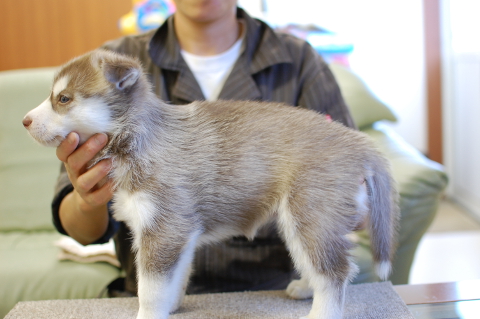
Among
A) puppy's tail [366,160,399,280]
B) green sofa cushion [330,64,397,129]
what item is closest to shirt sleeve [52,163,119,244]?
puppy's tail [366,160,399,280]

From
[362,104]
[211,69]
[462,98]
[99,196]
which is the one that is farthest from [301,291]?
[462,98]

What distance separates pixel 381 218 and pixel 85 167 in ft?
2.00

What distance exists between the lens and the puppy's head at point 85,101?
80cm

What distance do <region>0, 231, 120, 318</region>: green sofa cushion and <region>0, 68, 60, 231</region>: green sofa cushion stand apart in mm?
302

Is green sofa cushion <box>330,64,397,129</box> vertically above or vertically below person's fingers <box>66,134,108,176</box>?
below

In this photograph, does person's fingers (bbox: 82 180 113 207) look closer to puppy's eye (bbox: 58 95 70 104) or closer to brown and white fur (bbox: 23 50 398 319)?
brown and white fur (bbox: 23 50 398 319)

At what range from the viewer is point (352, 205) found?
0.85m

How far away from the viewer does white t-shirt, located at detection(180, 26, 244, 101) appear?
134cm

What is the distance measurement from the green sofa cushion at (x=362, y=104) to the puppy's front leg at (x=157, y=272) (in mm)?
1487

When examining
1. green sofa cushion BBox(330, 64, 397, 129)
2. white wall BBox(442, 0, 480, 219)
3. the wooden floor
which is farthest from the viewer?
white wall BBox(442, 0, 480, 219)

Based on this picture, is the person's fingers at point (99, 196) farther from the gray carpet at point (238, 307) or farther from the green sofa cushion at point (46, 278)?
the green sofa cushion at point (46, 278)

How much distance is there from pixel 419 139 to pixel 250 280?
9.11 feet

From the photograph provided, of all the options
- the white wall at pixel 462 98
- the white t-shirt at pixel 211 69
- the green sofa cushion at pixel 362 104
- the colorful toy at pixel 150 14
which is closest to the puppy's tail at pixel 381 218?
the white t-shirt at pixel 211 69

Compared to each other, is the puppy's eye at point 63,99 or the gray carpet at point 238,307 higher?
the puppy's eye at point 63,99
